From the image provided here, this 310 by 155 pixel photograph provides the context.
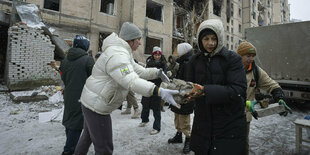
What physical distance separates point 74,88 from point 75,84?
0.06 m

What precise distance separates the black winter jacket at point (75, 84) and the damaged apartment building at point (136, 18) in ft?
23.4

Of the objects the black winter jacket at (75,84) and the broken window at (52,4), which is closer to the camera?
the black winter jacket at (75,84)

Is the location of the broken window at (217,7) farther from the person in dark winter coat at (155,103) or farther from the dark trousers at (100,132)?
the dark trousers at (100,132)

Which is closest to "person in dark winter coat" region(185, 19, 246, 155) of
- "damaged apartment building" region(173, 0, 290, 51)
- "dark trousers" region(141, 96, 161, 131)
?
"dark trousers" region(141, 96, 161, 131)

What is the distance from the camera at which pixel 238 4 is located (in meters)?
23.9

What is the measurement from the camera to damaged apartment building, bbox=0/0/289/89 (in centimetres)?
888

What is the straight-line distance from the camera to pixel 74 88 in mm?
2312

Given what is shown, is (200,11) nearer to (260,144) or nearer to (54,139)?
(260,144)

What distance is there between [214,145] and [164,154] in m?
1.58

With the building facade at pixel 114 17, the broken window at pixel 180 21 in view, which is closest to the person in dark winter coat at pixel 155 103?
the building facade at pixel 114 17

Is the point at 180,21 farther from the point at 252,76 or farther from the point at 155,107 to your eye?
the point at 252,76

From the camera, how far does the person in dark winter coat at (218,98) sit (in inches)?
50.5

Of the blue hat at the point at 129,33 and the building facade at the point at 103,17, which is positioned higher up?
the building facade at the point at 103,17

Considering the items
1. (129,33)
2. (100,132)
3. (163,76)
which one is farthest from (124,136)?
(129,33)
